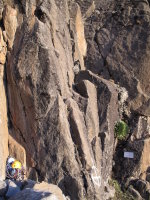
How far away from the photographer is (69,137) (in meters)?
14.6

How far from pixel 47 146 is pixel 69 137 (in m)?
0.96

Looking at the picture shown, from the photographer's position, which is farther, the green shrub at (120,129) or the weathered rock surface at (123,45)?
the weathered rock surface at (123,45)

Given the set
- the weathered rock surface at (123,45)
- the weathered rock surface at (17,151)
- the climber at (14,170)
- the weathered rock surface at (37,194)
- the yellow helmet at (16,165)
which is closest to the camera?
the weathered rock surface at (37,194)

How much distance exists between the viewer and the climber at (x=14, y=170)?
531 inches

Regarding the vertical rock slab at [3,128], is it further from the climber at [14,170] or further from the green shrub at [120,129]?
the green shrub at [120,129]

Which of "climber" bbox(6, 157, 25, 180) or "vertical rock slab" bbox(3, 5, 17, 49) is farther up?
"vertical rock slab" bbox(3, 5, 17, 49)

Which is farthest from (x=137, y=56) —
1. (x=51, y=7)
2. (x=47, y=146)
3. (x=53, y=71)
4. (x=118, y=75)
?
(x=47, y=146)

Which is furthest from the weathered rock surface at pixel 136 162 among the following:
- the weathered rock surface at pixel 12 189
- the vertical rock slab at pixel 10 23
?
the weathered rock surface at pixel 12 189

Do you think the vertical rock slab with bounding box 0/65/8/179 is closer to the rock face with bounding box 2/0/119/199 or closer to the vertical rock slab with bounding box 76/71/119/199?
the rock face with bounding box 2/0/119/199

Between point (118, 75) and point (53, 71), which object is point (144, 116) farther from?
point (53, 71)

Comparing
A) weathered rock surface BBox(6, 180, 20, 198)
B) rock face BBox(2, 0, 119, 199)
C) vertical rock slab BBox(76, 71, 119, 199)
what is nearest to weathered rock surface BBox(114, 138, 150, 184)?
vertical rock slab BBox(76, 71, 119, 199)

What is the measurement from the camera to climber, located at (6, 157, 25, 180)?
531 inches

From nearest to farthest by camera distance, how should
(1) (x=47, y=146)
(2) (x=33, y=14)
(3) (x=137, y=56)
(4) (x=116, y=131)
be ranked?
(1) (x=47, y=146) < (2) (x=33, y=14) < (4) (x=116, y=131) < (3) (x=137, y=56)

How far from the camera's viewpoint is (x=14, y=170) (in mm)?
13555
